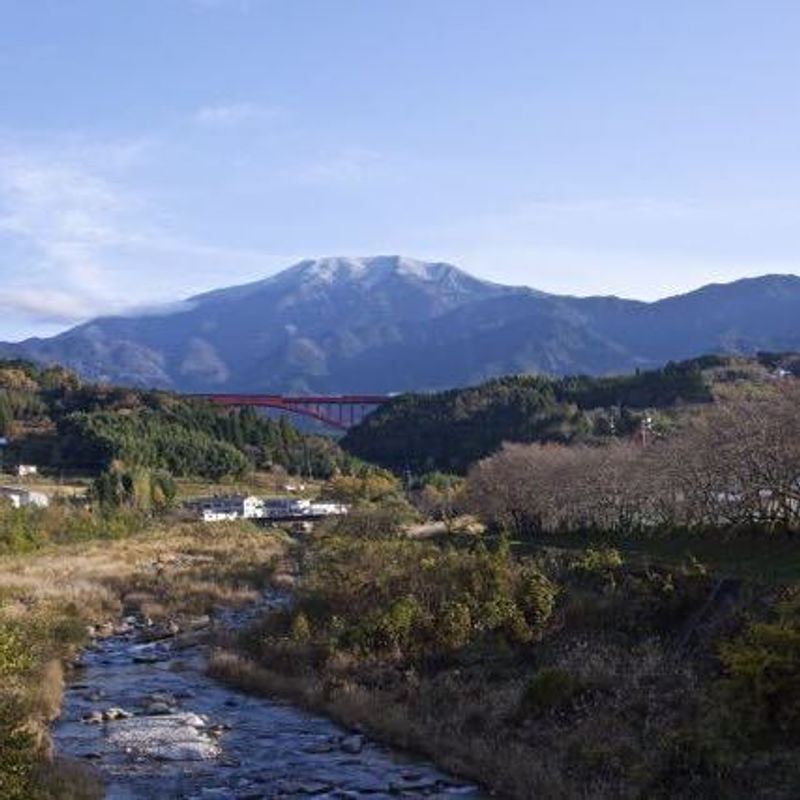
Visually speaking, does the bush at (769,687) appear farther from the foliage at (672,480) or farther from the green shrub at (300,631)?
the foliage at (672,480)

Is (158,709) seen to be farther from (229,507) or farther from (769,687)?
(229,507)

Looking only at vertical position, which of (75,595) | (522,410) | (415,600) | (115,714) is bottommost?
(75,595)

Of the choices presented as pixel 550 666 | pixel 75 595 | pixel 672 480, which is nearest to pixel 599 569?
pixel 550 666

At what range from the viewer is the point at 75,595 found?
48.1 m

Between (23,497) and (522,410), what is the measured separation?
3028 inches

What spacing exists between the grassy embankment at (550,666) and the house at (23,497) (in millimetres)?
57006

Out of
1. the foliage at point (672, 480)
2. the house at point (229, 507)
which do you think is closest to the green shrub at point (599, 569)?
the foliage at point (672, 480)

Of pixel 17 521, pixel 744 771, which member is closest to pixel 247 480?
→ pixel 17 521

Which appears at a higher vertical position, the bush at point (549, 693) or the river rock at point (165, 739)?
the bush at point (549, 693)

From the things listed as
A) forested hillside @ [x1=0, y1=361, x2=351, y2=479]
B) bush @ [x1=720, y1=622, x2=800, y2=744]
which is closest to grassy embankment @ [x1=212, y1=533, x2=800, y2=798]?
→ bush @ [x1=720, y1=622, x2=800, y2=744]

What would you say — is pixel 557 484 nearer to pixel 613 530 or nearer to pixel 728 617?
pixel 613 530

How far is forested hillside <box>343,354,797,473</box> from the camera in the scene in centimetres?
14012

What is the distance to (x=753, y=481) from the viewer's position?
4325cm

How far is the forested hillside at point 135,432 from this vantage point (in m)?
130
